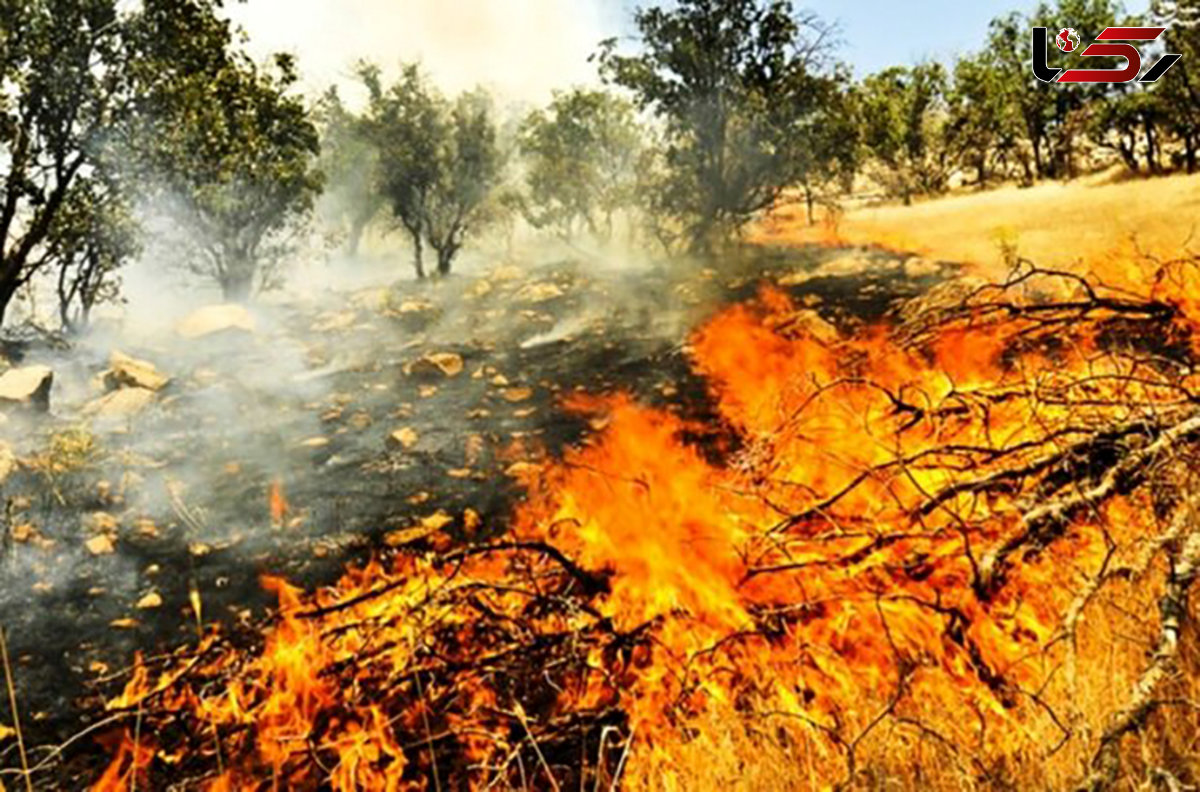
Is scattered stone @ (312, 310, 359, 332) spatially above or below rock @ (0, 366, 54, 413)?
above

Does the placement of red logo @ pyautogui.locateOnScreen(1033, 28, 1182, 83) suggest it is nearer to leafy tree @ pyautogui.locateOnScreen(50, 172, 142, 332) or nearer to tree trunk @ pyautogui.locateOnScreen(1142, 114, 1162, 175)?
tree trunk @ pyautogui.locateOnScreen(1142, 114, 1162, 175)

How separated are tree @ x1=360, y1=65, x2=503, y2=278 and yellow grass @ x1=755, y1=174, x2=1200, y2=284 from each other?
40.3 ft

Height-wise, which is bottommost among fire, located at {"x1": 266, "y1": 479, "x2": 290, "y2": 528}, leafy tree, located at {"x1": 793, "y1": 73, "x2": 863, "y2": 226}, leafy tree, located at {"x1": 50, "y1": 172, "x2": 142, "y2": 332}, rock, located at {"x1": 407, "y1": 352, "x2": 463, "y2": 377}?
fire, located at {"x1": 266, "y1": 479, "x2": 290, "y2": 528}

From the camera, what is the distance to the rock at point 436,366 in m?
12.9

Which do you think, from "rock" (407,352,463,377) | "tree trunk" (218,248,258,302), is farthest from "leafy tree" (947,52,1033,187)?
"tree trunk" (218,248,258,302)

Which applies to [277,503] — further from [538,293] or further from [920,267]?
[920,267]

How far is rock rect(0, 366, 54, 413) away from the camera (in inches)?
446

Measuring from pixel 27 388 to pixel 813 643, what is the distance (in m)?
13.9

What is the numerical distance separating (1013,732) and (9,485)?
10320mm

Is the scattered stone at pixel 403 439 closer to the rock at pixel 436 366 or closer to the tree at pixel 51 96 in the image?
the rock at pixel 436 366

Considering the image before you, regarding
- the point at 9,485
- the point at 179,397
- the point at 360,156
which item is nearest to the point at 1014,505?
the point at 9,485

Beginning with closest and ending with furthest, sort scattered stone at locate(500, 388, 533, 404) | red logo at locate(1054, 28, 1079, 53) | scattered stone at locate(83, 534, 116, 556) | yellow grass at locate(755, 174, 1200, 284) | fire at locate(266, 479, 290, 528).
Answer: scattered stone at locate(83, 534, 116, 556) → fire at locate(266, 479, 290, 528) → scattered stone at locate(500, 388, 533, 404) → yellow grass at locate(755, 174, 1200, 284) → red logo at locate(1054, 28, 1079, 53)

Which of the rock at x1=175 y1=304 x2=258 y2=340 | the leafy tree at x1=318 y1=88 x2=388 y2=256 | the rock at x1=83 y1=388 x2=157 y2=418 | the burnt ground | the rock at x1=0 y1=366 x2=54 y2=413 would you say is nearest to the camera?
the burnt ground

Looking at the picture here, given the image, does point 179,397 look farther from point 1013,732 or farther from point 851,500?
point 1013,732
